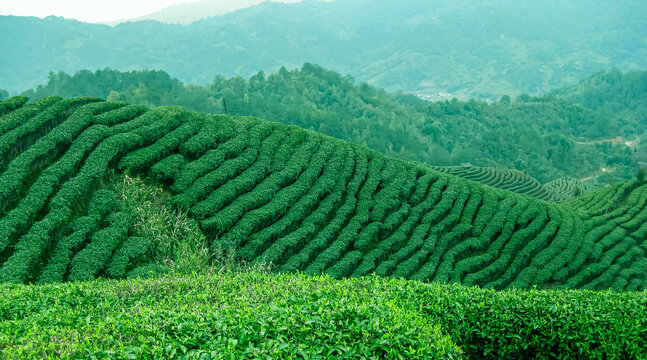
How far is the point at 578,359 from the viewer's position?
8.61 metres

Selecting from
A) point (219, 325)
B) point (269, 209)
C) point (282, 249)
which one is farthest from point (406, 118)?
point (219, 325)

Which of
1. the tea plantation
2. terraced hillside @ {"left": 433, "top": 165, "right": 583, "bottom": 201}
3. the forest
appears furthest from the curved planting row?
the tea plantation

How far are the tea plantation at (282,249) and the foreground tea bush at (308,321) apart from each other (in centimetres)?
3

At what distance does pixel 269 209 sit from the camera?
59.6 ft

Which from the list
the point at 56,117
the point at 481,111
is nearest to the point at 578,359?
the point at 56,117

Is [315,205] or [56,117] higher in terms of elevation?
[56,117]

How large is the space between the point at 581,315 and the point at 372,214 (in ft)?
40.5

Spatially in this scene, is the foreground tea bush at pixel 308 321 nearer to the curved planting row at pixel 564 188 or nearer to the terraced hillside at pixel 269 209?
the terraced hillside at pixel 269 209

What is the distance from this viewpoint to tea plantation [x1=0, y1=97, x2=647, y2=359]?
6324 millimetres

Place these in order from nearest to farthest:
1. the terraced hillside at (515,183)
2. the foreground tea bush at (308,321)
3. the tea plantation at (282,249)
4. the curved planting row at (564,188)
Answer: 1. the foreground tea bush at (308,321)
2. the tea plantation at (282,249)
3. the terraced hillside at (515,183)
4. the curved planting row at (564,188)

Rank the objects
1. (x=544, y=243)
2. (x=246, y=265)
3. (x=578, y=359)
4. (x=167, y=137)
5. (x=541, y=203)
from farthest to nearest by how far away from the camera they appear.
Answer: (x=541, y=203), (x=544, y=243), (x=167, y=137), (x=246, y=265), (x=578, y=359)

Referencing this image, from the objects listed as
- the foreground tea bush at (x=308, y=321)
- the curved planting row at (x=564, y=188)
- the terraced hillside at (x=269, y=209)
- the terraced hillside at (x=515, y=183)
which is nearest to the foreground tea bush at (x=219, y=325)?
the foreground tea bush at (x=308, y=321)

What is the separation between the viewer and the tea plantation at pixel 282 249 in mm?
6324

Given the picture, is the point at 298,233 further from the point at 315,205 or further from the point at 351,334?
the point at 351,334
